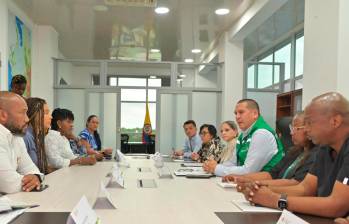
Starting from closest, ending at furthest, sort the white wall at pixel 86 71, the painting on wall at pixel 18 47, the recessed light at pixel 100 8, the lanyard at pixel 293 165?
the lanyard at pixel 293 165 → the painting on wall at pixel 18 47 → the recessed light at pixel 100 8 → the white wall at pixel 86 71

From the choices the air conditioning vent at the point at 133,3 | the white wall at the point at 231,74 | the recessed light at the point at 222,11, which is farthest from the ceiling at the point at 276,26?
the air conditioning vent at the point at 133,3

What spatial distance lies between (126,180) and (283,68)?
6694 mm

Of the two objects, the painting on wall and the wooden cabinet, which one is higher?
the painting on wall

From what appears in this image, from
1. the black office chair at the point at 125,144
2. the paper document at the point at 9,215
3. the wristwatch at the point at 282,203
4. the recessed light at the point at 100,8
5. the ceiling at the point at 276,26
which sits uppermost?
the ceiling at the point at 276,26

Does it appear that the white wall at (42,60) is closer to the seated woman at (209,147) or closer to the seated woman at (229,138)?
the seated woman at (209,147)

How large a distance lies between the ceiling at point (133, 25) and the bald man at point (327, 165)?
13.1 feet

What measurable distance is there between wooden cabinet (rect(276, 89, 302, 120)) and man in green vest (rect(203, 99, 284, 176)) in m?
3.51

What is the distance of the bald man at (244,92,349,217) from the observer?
60.2 inches

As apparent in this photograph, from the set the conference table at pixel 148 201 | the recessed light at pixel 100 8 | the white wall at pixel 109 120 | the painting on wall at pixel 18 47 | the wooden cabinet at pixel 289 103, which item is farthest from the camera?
the white wall at pixel 109 120

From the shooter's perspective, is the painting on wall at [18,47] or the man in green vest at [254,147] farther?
the painting on wall at [18,47]

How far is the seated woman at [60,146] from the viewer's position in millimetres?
3435

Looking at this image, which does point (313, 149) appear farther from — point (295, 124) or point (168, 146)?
point (168, 146)

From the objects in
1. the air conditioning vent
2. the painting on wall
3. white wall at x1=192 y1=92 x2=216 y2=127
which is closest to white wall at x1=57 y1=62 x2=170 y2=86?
the painting on wall

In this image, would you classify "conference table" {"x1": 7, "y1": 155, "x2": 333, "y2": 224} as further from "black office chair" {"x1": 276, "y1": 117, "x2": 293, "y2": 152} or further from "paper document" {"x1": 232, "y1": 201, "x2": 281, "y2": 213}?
"black office chair" {"x1": 276, "y1": 117, "x2": 293, "y2": 152}
